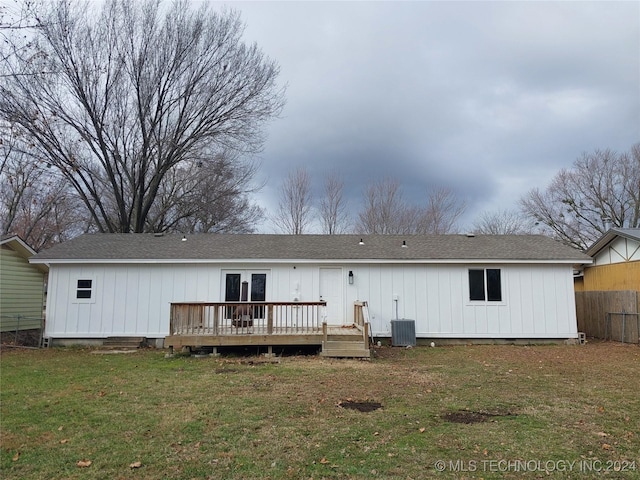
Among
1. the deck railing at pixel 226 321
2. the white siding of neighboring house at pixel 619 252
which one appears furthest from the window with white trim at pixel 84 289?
the white siding of neighboring house at pixel 619 252

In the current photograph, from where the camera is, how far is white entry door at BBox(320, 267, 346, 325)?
12.4 meters

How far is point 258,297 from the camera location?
12445mm

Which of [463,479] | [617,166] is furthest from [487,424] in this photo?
[617,166]

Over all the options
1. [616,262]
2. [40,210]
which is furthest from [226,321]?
[40,210]

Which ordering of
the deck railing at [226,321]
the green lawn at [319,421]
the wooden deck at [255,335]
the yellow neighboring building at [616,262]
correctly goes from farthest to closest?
the yellow neighboring building at [616,262], the deck railing at [226,321], the wooden deck at [255,335], the green lawn at [319,421]

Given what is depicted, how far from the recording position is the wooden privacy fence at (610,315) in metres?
12.4

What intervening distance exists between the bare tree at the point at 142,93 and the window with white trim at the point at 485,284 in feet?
41.4

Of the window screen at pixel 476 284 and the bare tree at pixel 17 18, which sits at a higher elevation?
the bare tree at pixel 17 18

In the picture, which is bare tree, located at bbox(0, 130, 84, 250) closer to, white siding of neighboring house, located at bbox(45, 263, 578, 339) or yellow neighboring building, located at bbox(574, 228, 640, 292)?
white siding of neighboring house, located at bbox(45, 263, 578, 339)

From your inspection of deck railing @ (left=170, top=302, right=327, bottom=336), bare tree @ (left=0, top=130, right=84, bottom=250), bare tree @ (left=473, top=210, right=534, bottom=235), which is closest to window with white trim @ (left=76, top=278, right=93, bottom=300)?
deck railing @ (left=170, top=302, right=327, bottom=336)

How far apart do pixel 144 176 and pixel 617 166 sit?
2914 centimetres

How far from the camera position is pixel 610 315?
43.8 ft

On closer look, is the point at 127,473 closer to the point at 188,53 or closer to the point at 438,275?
the point at 438,275

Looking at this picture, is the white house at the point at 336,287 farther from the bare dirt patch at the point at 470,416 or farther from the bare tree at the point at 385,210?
the bare tree at the point at 385,210
